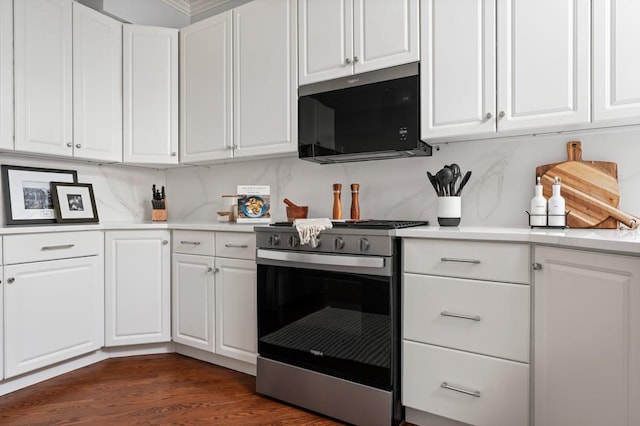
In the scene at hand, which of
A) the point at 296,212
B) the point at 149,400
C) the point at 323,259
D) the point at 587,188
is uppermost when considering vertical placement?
the point at 587,188

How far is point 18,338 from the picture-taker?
83.0 inches

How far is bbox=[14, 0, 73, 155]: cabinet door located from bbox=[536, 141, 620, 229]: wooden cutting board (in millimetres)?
2982

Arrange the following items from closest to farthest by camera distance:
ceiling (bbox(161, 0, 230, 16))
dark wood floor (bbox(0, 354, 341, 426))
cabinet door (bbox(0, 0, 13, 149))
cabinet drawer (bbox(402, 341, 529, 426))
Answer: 1. cabinet drawer (bbox(402, 341, 529, 426))
2. dark wood floor (bbox(0, 354, 341, 426))
3. cabinet door (bbox(0, 0, 13, 149))
4. ceiling (bbox(161, 0, 230, 16))

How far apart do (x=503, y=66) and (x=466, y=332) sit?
1.24 m

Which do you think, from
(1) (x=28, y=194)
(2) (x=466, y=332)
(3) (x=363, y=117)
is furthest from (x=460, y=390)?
(1) (x=28, y=194)

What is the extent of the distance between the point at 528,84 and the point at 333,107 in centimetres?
100

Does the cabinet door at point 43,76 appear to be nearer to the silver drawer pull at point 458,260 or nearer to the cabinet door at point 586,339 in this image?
the silver drawer pull at point 458,260

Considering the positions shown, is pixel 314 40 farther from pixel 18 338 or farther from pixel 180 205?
pixel 18 338

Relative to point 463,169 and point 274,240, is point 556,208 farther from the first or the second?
point 274,240

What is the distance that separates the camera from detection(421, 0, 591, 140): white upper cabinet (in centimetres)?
164

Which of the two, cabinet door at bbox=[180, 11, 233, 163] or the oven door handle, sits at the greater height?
cabinet door at bbox=[180, 11, 233, 163]

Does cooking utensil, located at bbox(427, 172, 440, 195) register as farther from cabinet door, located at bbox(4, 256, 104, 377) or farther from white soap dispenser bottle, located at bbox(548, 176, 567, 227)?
cabinet door, located at bbox(4, 256, 104, 377)

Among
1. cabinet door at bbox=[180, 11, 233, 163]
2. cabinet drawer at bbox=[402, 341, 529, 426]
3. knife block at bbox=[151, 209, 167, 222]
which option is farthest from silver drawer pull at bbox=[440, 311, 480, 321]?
knife block at bbox=[151, 209, 167, 222]

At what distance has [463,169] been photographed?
215cm
